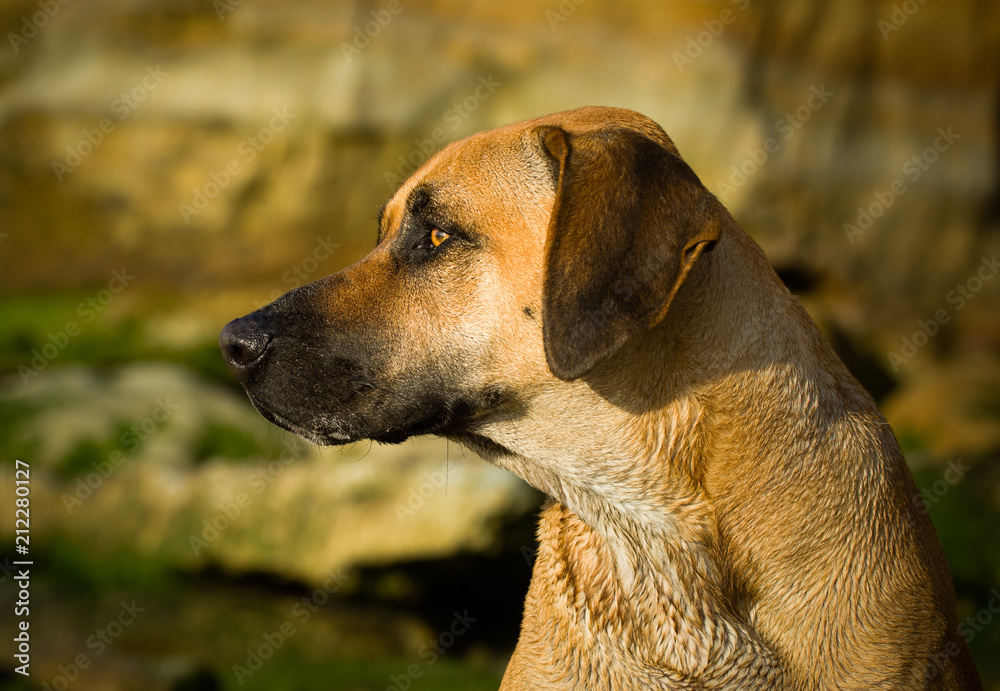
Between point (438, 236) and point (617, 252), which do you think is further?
point (438, 236)

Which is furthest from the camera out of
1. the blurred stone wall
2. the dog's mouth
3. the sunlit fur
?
the blurred stone wall

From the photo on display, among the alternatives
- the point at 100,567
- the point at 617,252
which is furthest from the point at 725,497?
the point at 100,567

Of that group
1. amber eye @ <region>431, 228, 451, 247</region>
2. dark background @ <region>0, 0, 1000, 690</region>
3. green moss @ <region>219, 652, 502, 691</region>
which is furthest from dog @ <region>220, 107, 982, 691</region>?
dark background @ <region>0, 0, 1000, 690</region>

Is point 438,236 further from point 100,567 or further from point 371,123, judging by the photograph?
point 371,123

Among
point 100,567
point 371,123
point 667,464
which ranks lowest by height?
point 100,567

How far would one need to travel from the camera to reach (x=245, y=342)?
2863 millimetres

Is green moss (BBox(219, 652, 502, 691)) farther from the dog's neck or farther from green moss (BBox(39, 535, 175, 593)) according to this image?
the dog's neck

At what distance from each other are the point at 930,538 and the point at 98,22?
9683 mm

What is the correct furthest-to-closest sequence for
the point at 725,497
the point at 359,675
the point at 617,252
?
the point at 359,675
the point at 725,497
the point at 617,252

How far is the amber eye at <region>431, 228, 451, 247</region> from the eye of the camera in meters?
2.87

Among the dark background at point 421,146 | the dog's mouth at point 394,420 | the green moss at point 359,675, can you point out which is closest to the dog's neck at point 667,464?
the dog's mouth at point 394,420

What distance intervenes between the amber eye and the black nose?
58cm

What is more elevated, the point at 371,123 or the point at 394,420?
the point at 394,420

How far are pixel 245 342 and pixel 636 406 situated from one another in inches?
47.2
